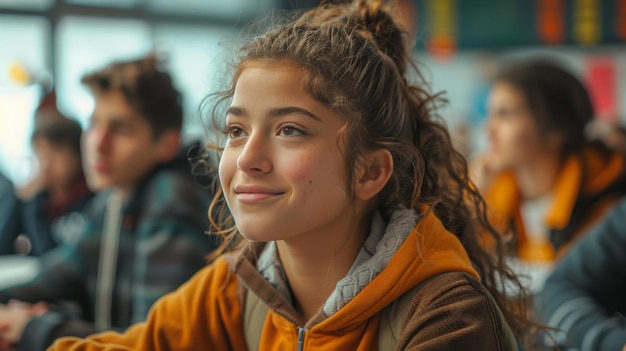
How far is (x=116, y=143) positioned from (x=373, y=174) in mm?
937

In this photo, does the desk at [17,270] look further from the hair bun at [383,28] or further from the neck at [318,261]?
the hair bun at [383,28]

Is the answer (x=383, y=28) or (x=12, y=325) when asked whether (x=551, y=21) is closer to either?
(x=383, y=28)

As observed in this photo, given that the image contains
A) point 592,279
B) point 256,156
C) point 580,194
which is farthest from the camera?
point 580,194

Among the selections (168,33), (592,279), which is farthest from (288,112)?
(168,33)

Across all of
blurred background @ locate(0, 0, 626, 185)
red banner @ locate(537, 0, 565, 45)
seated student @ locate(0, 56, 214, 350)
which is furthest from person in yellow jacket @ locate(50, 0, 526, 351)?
red banner @ locate(537, 0, 565, 45)

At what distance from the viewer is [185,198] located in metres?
1.60

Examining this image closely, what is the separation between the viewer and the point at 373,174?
36.8 inches

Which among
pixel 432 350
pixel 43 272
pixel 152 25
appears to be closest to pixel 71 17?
pixel 152 25

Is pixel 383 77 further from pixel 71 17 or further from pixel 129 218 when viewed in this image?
pixel 71 17

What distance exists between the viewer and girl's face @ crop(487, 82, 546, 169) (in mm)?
2174

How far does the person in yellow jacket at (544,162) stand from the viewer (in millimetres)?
1938

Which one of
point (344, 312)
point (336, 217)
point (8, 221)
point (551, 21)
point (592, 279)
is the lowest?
point (8, 221)

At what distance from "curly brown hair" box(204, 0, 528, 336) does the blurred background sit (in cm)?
233

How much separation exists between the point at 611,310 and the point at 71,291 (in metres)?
1.22
